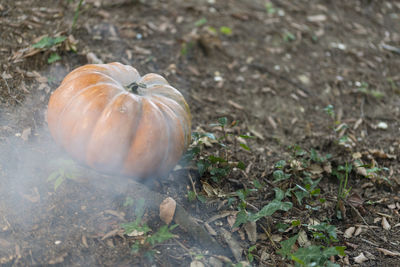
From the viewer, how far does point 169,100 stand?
9.46ft

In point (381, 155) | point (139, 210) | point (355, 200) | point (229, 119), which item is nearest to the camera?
point (139, 210)

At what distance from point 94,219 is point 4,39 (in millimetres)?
2237

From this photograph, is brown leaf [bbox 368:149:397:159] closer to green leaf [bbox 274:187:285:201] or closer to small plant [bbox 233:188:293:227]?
green leaf [bbox 274:187:285:201]

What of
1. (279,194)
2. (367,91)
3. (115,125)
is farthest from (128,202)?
(367,91)

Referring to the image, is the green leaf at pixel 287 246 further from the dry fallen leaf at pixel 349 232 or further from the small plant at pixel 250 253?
the dry fallen leaf at pixel 349 232

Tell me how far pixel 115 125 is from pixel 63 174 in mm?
557

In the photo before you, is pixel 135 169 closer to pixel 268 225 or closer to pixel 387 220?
pixel 268 225

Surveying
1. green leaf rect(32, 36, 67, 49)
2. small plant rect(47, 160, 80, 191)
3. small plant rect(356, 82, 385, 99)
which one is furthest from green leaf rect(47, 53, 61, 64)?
small plant rect(356, 82, 385, 99)

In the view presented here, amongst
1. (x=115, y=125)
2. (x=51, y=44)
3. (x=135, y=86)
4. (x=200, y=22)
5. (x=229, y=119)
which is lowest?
(x=229, y=119)

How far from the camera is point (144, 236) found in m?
2.61

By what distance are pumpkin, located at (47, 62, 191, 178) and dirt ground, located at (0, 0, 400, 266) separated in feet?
0.83

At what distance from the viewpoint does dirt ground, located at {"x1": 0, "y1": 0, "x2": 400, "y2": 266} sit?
8.73 feet

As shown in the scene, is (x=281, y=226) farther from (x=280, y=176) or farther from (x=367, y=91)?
(x=367, y=91)

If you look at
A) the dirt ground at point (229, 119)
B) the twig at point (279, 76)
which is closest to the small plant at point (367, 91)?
the dirt ground at point (229, 119)
